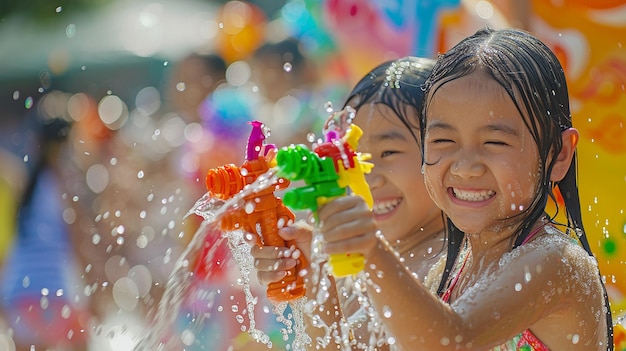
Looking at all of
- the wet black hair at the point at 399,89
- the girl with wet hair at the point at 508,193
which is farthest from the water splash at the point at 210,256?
the wet black hair at the point at 399,89

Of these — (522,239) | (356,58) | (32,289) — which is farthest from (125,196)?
(522,239)

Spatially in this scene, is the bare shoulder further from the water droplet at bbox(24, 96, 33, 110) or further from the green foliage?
the green foliage

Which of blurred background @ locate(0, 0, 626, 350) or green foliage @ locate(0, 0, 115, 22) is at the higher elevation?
green foliage @ locate(0, 0, 115, 22)

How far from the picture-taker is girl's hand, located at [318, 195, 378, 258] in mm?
1670

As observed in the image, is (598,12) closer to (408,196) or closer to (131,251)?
(408,196)

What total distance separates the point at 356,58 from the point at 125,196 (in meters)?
1.67

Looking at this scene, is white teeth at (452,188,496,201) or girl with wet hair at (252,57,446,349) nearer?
white teeth at (452,188,496,201)

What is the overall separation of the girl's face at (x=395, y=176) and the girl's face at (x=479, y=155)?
0.66 metres

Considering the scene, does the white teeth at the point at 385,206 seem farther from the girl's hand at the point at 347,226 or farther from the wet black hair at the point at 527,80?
the girl's hand at the point at 347,226

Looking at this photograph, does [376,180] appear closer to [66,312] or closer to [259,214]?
[259,214]

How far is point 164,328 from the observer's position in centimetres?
271

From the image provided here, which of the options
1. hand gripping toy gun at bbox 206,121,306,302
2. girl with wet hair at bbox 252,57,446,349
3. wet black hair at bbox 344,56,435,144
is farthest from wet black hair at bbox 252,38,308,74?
hand gripping toy gun at bbox 206,121,306,302

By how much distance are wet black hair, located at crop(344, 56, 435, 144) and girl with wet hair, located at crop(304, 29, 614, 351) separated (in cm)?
58

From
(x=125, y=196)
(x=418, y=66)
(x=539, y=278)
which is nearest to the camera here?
(x=539, y=278)
